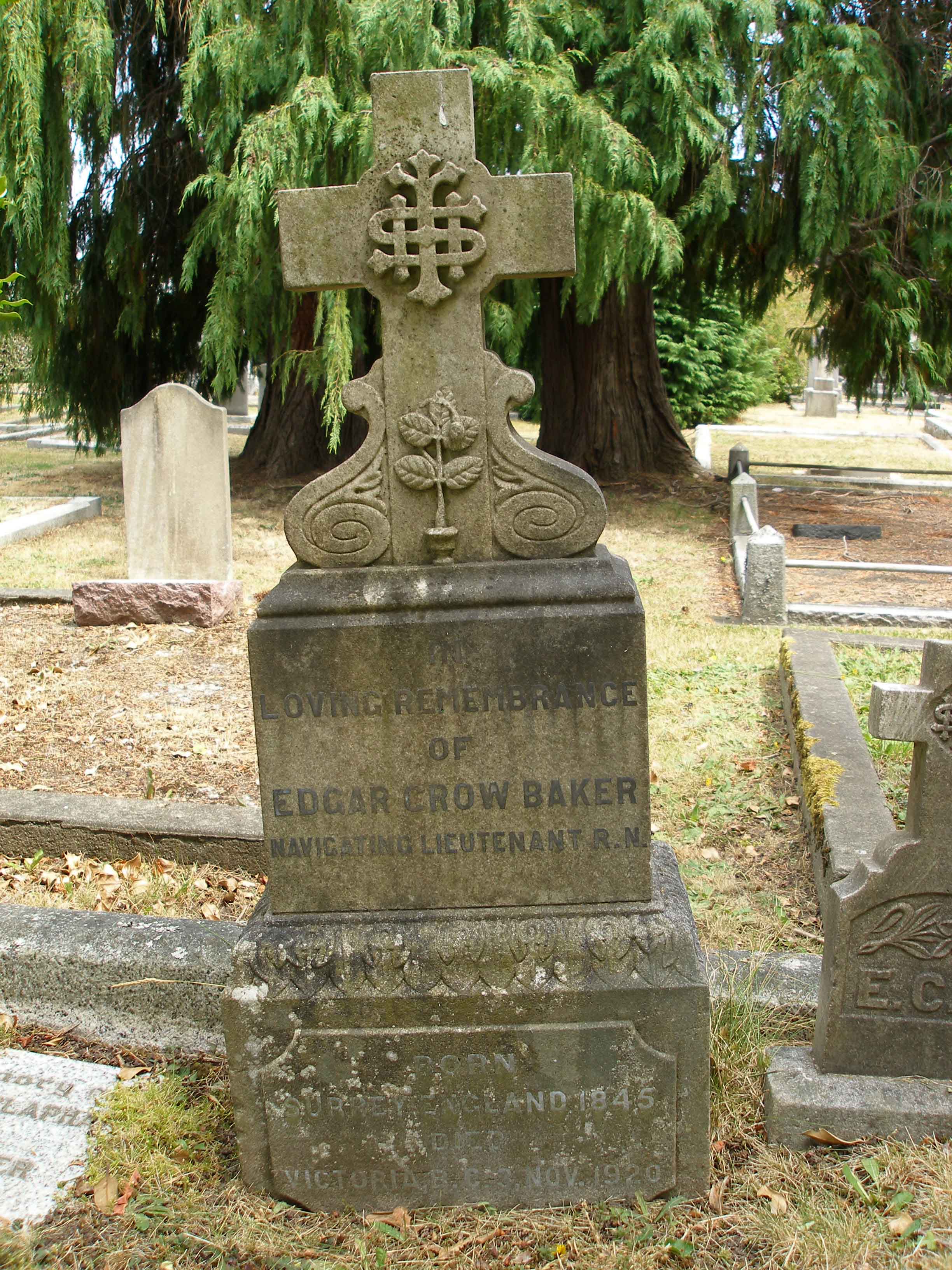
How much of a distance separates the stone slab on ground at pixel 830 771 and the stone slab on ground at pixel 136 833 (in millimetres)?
2061

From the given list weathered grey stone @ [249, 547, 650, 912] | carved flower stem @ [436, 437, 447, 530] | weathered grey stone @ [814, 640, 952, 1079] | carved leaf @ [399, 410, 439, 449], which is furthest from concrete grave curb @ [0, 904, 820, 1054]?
carved leaf @ [399, 410, 439, 449]

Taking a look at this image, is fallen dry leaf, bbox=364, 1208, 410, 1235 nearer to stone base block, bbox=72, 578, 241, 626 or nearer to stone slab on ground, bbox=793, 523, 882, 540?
stone base block, bbox=72, 578, 241, 626

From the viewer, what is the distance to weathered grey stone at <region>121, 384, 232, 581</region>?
26.1 feet

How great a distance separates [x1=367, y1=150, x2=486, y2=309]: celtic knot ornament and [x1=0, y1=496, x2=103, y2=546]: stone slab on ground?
29.8 feet

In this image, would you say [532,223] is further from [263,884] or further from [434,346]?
[263,884]

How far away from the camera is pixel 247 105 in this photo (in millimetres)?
10281

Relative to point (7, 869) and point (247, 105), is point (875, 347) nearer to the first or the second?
point (247, 105)

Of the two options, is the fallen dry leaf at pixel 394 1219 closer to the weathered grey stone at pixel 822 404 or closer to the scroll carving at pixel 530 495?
the scroll carving at pixel 530 495

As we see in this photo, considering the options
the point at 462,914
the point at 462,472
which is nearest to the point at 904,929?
the point at 462,914

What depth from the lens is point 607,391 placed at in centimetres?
1330

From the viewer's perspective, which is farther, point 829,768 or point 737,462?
point 737,462

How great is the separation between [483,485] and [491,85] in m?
7.82

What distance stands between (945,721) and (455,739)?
3.74ft

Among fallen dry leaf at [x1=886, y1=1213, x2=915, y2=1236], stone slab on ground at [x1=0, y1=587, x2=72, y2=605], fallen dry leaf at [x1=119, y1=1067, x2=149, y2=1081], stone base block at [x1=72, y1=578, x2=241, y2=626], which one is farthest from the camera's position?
stone slab on ground at [x1=0, y1=587, x2=72, y2=605]
